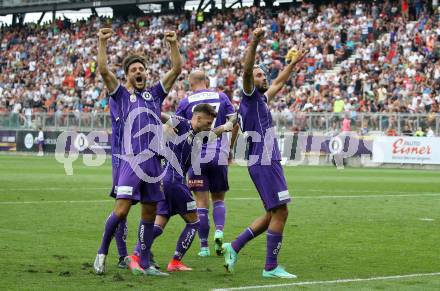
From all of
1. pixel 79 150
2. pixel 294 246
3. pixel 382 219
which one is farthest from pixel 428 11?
pixel 294 246

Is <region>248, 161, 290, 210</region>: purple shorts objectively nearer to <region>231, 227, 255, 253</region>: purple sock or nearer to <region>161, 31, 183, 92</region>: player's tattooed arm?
<region>231, 227, 255, 253</region>: purple sock

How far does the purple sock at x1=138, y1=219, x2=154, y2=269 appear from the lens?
383 inches

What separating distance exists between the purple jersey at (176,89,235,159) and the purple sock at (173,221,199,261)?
5.74ft

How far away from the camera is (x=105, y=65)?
9531 mm

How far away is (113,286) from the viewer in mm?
8680

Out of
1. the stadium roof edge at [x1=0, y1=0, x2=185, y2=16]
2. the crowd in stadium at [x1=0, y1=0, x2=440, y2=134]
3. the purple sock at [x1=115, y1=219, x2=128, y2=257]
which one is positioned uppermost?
the stadium roof edge at [x1=0, y1=0, x2=185, y2=16]

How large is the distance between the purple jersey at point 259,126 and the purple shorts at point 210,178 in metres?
2.21

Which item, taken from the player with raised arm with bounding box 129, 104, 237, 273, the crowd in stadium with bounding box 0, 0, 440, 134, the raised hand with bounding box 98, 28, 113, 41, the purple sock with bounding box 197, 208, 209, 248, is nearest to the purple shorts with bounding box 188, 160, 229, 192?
the purple sock with bounding box 197, 208, 209, 248

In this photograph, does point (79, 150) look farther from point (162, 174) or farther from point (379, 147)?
point (162, 174)

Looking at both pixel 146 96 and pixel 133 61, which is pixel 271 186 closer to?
pixel 146 96

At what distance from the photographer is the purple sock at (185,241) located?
33.3 feet

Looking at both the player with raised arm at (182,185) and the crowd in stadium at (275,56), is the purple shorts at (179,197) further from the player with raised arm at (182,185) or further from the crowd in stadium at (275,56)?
the crowd in stadium at (275,56)

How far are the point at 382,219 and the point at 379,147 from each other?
20.9 meters

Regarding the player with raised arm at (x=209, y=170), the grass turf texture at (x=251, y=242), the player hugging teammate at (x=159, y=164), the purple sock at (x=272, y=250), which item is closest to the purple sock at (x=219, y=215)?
the player with raised arm at (x=209, y=170)
